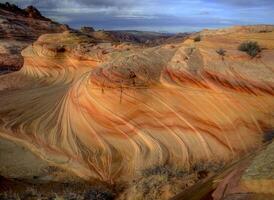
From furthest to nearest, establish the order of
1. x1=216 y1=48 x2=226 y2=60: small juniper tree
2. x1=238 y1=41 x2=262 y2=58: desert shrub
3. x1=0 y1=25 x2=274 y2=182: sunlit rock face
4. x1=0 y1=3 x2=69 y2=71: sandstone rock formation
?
x1=0 y1=3 x2=69 y2=71: sandstone rock formation
x1=216 y1=48 x2=226 y2=60: small juniper tree
x1=238 y1=41 x2=262 y2=58: desert shrub
x1=0 y1=25 x2=274 y2=182: sunlit rock face

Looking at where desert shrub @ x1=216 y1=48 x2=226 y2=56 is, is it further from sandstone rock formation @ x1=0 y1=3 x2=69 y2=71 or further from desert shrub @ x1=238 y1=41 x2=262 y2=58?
sandstone rock formation @ x1=0 y1=3 x2=69 y2=71

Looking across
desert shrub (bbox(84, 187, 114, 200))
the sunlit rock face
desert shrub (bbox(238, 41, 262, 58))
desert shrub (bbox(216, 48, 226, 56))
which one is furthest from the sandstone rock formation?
desert shrub (bbox(84, 187, 114, 200))

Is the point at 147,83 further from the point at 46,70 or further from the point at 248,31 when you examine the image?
the point at 46,70

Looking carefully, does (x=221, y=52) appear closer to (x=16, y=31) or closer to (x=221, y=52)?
(x=221, y=52)

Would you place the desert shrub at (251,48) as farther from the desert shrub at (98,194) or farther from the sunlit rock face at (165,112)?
the desert shrub at (98,194)

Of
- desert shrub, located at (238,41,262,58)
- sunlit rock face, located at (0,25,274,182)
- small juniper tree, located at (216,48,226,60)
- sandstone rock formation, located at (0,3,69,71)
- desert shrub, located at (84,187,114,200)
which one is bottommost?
sandstone rock formation, located at (0,3,69,71)

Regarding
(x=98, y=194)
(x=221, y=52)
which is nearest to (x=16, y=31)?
(x=221, y=52)
